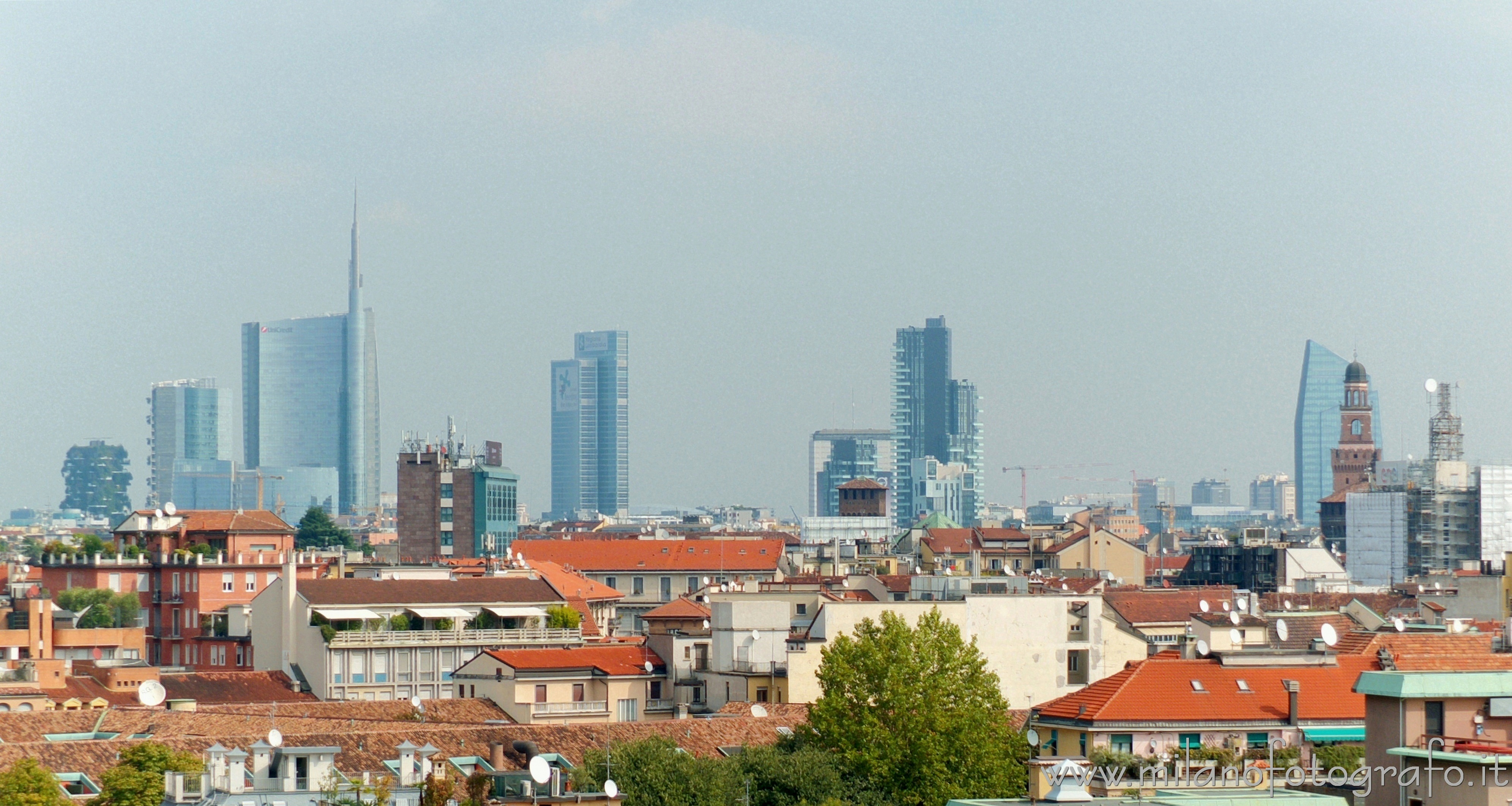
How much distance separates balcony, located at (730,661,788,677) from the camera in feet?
213

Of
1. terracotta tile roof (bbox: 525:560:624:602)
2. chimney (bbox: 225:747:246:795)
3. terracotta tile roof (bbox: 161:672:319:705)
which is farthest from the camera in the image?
terracotta tile roof (bbox: 525:560:624:602)

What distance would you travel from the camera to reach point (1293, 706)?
45562 mm

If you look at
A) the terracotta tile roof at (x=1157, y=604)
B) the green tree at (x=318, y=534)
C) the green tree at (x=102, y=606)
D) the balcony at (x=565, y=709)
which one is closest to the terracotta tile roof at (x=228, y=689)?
the balcony at (x=565, y=709)

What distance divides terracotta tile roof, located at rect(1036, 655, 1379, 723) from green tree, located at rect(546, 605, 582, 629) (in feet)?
129

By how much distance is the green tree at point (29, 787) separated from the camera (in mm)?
42156

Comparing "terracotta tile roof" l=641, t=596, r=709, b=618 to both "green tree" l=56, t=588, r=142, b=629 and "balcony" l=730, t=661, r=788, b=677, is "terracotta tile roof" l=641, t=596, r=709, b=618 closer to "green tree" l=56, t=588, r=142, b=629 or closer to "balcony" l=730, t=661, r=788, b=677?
"balcony" l=730, t=661, r=788, b=677

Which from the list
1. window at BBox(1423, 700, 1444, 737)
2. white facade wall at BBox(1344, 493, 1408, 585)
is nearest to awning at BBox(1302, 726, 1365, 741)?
window at BBox(1423, 700, 1444, 737)

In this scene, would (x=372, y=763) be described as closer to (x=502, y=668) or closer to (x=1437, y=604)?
(x=502, y=668)

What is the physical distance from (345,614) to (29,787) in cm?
3833

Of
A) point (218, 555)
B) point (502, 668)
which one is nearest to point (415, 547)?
point (218, 555)

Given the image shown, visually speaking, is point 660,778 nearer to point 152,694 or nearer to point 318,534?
point 152,694

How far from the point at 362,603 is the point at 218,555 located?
2011 cm

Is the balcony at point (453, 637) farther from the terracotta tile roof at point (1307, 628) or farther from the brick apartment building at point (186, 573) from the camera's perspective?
the terracotta tile roof at point (1307, 628)

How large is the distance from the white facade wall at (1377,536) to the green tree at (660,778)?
11345 cm
